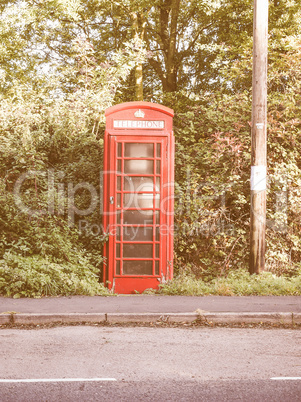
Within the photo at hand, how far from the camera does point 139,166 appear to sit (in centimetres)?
793

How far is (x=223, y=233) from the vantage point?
368 inches

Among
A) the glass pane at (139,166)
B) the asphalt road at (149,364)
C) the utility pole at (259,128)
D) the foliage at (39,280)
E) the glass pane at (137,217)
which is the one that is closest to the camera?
the asphalt road at (149,364)

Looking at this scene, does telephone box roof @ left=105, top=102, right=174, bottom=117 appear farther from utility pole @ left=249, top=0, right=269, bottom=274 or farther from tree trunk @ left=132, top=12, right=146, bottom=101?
tree trunk @ left=132, top=12, right=146, bottom=101

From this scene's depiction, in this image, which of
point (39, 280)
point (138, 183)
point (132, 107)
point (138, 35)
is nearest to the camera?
point (39, 280)

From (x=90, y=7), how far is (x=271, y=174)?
31.6 ft

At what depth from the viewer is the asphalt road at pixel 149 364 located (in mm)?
3932

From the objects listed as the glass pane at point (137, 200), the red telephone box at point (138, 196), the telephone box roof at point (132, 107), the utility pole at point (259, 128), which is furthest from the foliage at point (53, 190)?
the utility pole at point (259, 128)

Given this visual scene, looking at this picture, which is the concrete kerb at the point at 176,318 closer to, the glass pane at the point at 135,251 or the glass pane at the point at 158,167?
the glass pane at the point at 135,251

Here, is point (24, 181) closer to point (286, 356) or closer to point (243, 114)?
point (243, 114)

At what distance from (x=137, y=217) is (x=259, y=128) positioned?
2336mm

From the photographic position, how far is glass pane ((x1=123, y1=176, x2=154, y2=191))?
7.95 meters

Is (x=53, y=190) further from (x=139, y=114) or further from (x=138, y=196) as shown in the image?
(x=139, y=114)

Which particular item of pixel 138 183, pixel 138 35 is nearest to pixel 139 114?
pixel 138 183

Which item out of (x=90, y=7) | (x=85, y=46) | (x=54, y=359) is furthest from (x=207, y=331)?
(x=90, y=7)
